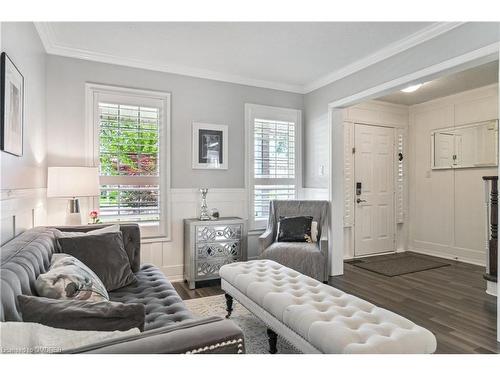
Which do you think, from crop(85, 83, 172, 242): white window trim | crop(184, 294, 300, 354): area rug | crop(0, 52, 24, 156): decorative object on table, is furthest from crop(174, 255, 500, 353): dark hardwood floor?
crop(0, 52, 24, 156): decorative object on table

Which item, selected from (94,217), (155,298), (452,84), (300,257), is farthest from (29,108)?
(452,84)

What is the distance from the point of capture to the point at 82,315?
1.04 meters

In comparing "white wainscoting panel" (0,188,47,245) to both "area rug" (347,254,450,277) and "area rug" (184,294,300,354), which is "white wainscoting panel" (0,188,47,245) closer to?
"area rug" (184,294,300,354)

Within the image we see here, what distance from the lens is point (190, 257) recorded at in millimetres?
3480

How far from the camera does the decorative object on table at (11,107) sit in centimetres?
177

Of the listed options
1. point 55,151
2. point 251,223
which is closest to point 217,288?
point 251,223

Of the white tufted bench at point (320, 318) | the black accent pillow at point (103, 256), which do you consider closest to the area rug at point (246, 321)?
the white tufted bench at point (320, 318)

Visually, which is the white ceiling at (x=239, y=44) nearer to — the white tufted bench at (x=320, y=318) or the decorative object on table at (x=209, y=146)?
the decorative object on table at (x=209, y=146)

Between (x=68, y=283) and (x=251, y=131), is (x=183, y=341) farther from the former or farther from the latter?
(x=251, y=131)

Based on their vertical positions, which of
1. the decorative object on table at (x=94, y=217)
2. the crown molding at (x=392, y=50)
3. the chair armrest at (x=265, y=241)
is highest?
the crown molding at (x=392, y=50)

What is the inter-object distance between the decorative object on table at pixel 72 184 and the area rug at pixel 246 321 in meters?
1.38

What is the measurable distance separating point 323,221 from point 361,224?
1.38m

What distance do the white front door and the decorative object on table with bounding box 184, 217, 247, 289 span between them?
84.5 inches

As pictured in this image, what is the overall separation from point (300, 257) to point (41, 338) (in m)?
2.76
